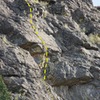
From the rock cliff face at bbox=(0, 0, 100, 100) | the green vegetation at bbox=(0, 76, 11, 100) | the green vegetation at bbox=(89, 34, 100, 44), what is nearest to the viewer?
the green vegetation at bbox=(0, 76, 11, 100)

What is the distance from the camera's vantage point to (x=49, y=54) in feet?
50.5

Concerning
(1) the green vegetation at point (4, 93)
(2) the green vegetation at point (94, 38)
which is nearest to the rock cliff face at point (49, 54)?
(2) the green vegetation at point (94, 38)

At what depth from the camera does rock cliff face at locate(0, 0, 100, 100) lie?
13.3 metres

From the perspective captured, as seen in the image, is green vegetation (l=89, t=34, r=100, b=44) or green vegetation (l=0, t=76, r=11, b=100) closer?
green vegetation (l=0, t=76, r=11, b=100)

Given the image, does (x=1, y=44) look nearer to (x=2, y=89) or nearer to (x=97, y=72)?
(x=2, y=89)

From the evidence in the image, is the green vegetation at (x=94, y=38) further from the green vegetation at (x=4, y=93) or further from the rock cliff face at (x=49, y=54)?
the green vegetation at (x=4, y=93)

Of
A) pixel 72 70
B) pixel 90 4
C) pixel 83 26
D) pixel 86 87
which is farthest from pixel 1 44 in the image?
pixel 90 4

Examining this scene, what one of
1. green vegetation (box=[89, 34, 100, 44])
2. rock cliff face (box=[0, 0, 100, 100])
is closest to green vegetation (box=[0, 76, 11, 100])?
rock cliff face (box=[0, 0, 100, 100])

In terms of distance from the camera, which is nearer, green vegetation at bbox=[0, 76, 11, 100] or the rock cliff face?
green vegetation at bbox=[0, 76, 11, 100]

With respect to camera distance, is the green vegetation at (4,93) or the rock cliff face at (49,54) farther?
the rock cliff face at (49,54)

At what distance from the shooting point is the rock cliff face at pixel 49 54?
43.5 ft

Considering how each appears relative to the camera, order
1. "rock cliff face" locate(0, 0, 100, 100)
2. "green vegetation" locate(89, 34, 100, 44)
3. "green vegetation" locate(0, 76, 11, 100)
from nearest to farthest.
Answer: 1. "green vegetation" locate(0, 76, 11, 100)
2. "rock cliff face" locate(0, 0, 100, 100)
3. "green vegetation" locate(89, 34, 100, 44)

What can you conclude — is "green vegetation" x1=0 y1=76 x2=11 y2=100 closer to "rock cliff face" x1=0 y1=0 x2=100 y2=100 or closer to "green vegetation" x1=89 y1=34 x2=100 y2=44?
"rock cliff face" x1=0 y1=0 x2=100 y2=100

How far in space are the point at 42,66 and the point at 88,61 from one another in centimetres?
267
